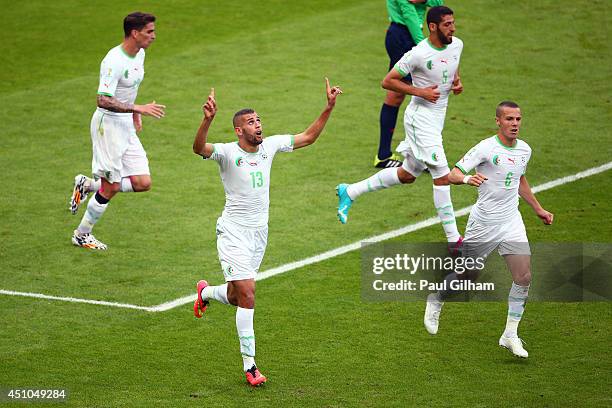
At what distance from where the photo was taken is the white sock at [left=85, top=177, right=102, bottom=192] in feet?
44.5

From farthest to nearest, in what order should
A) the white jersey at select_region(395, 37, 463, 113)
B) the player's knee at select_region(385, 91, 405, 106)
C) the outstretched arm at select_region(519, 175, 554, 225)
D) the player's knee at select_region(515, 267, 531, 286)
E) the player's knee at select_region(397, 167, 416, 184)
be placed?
the player's knee at select_region(385, 91, 405, 106) < the player's knee at select_region(397, 167, 416, 184) < the white jersey at select_region(395, 37, 463, 113) < the outstretched arm at select_region(519, 175, 554, 225) < the player's knee at select_region(515, 267, 531, 286)

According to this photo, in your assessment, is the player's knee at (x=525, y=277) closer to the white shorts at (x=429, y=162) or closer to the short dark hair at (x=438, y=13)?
the white shorts at (x=429, y=162)

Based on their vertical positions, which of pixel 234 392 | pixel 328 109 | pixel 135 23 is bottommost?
pixel 234 392

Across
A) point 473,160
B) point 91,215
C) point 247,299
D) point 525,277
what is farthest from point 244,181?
point 91,215

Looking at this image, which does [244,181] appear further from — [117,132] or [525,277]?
[117,132]

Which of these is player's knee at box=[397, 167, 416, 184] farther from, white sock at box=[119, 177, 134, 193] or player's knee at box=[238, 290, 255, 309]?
player's knee at box=[238, 290, 255, 309]

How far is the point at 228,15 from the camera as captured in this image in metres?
21.6

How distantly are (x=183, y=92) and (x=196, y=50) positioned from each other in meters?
2.00

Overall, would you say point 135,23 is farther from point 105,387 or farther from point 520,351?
point 520,351

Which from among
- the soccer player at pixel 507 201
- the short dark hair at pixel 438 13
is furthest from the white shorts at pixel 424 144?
the soccer player at pixel 507 201

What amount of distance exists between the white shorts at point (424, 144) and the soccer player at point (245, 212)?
2384mm

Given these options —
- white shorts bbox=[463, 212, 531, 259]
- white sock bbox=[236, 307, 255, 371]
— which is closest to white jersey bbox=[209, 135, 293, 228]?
white sock bbox=[236, 307, 255, 371]

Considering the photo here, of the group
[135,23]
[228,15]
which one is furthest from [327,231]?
[228,15]

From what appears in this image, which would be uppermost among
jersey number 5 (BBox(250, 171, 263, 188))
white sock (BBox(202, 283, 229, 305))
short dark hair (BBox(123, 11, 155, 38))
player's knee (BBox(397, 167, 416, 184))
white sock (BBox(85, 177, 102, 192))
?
short dark hair (BBox(123, 11, 155, 38))
